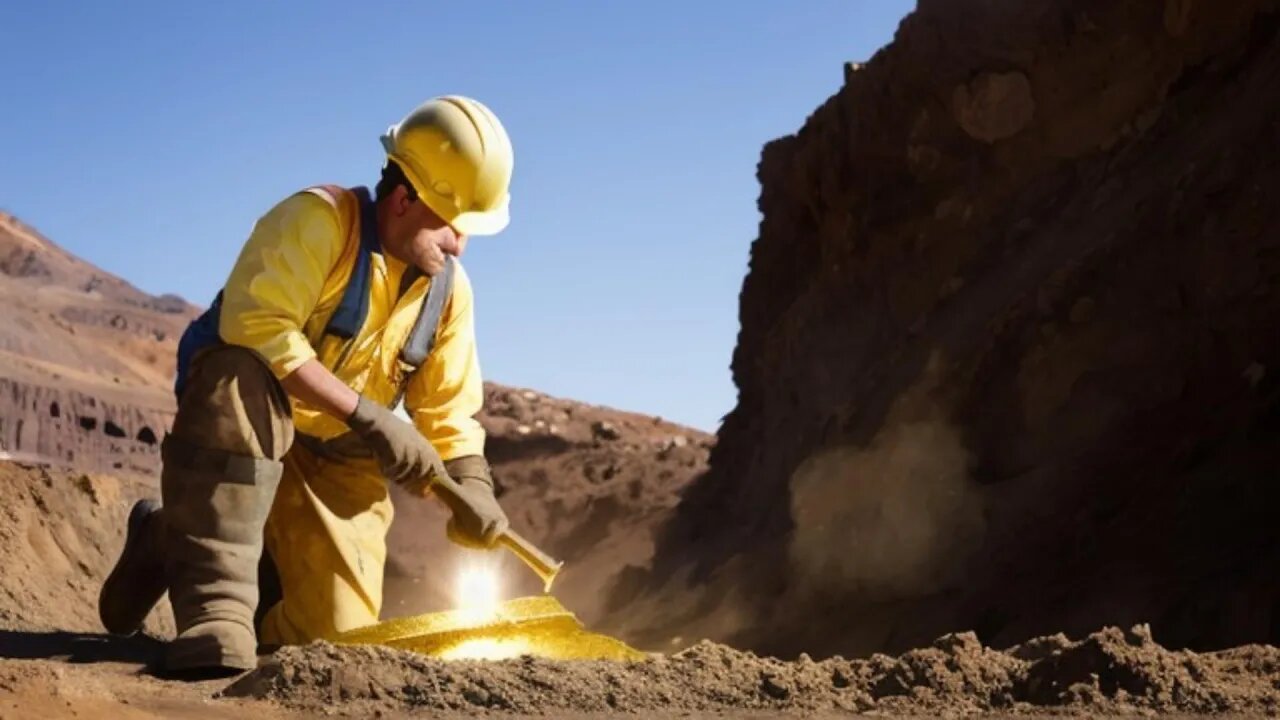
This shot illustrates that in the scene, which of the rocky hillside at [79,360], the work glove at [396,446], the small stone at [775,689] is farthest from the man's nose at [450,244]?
the rocky hillside at [79,360]

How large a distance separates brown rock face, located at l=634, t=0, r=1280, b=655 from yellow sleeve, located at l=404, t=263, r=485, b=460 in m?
2.64

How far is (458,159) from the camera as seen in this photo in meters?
4.87

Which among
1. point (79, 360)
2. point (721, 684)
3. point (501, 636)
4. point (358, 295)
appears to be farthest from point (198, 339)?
point (79, 360)

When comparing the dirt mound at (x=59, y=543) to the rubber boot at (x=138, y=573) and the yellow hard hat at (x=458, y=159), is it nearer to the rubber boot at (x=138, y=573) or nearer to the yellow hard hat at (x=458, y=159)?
the rubber boot at (x=138, y=573)

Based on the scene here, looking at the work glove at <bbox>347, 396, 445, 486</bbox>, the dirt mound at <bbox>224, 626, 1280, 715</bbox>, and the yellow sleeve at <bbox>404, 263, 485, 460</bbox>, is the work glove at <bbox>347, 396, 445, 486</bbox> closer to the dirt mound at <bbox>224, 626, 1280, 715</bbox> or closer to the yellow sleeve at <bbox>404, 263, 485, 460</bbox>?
the yellow sleeve at <bbox>404, 263, 485, 460</bbox>

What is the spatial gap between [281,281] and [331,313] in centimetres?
26

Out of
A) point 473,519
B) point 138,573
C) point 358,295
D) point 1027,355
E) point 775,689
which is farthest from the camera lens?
point 1027,355

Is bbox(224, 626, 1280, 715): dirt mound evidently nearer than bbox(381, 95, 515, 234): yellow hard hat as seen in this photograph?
Yes

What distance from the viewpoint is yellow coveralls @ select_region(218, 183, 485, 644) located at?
4.69 m

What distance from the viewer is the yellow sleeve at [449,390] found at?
536cm

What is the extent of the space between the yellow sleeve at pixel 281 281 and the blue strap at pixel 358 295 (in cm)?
9

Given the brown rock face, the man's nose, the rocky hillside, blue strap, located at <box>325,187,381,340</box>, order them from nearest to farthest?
blue strap, located at <box>325,187,381,340</box>
the man's nose
the brown rock face
the rocky hillside

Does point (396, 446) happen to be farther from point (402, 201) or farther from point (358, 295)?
point (402, 201)

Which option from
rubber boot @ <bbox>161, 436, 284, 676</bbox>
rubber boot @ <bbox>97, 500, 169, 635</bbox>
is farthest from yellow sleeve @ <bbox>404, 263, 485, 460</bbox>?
rubber boot @ <bbox>97, 500, 169, 635</bbox>
